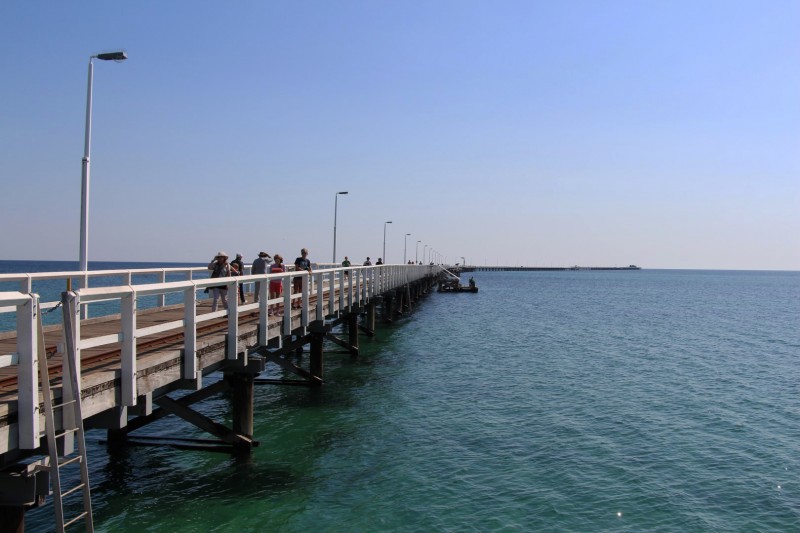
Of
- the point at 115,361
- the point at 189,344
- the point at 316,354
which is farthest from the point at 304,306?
the point at 115,361

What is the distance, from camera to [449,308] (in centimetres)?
5350

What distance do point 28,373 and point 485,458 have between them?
27.6ft

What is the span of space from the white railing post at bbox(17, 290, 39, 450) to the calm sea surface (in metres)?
3.62

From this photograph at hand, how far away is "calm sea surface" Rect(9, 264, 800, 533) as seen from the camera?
9.32m

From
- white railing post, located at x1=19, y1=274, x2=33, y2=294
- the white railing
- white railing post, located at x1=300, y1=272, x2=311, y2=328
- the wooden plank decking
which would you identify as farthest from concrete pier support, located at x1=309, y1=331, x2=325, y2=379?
white railing post, located at x1=19, y1=274, x2=33, y2=294

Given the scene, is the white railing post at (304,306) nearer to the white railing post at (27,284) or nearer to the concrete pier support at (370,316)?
the white railing post at (27,284)

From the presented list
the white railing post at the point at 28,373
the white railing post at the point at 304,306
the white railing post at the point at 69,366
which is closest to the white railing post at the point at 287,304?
the white railing post at the point at 304,306

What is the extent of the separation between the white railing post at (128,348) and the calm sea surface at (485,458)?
8.29 feet

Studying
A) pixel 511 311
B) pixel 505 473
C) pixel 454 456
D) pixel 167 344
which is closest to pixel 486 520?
pixel 505 473

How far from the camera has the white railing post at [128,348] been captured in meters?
6.91

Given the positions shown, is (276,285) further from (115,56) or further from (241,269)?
(115,56)

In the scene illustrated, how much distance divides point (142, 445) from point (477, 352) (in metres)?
16.9

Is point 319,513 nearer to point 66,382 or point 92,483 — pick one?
point 92,483

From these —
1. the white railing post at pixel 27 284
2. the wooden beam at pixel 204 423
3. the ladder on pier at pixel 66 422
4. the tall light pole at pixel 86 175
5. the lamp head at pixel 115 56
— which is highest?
the lamp head at pixel 115 56
